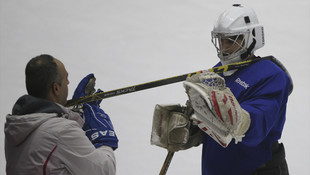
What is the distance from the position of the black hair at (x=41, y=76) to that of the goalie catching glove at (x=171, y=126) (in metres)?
0.45

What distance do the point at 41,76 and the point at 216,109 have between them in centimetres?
55

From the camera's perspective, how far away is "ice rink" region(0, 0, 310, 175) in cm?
376

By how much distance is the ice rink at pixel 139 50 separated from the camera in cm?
376

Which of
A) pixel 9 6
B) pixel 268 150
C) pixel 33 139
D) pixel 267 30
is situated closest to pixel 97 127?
pixel 33 139

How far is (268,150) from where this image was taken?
7.25 feet

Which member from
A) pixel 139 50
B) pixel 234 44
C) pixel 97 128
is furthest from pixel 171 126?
pixel 139 50

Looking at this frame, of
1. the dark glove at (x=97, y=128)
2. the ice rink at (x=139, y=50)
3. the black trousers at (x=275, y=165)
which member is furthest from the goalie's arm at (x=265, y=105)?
the ice rink at (x=139, y=50)

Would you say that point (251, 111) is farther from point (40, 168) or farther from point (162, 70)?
point (162, 70)

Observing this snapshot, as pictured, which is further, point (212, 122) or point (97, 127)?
point (97, 127)

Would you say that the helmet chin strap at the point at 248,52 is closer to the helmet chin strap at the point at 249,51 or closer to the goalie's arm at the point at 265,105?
the helmet chin strap at the point at 249,51

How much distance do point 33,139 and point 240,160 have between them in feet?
2.66

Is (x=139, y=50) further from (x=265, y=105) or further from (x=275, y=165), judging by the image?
(x=265, y=105)

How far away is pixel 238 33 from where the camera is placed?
2.26m

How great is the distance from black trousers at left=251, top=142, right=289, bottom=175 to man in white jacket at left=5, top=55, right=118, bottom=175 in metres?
0.65
